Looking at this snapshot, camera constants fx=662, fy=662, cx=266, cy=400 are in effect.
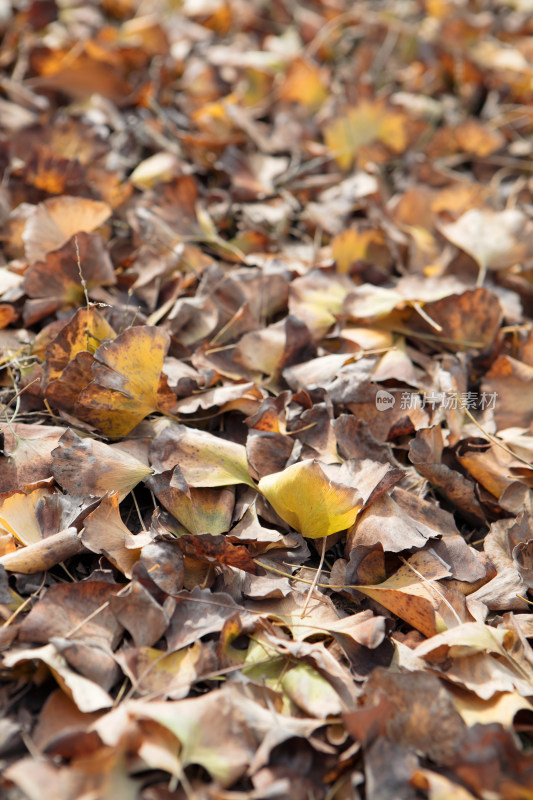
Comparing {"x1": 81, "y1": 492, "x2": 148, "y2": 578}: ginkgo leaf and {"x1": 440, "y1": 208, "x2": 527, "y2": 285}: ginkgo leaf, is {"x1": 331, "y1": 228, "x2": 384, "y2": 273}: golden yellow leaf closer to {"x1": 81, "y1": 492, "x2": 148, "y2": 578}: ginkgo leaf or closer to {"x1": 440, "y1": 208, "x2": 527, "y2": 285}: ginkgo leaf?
{"x1": 440, "y1": 208, "x2": 527, "y2": 285}: ginkgo leaf

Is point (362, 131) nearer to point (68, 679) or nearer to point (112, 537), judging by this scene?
point (112, 537)

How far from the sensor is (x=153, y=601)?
584 millimetres

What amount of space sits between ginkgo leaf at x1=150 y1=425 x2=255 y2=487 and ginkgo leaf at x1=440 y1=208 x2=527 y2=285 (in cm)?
49

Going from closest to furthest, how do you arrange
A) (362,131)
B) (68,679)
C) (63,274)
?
(68,679) → (63,274) → (362,131)

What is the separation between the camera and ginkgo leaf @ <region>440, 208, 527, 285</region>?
98 cm

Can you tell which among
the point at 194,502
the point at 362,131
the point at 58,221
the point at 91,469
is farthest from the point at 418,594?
the point at 362,131

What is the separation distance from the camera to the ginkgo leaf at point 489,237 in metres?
0.98

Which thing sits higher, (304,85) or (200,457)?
(304,85)

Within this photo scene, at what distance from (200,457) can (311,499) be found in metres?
0.13

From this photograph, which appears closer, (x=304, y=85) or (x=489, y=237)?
(x=489, y=237)

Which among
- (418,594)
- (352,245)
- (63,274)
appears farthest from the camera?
(352,245)

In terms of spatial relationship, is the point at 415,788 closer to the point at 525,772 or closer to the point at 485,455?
the point at 525,772

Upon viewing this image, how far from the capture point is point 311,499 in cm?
65

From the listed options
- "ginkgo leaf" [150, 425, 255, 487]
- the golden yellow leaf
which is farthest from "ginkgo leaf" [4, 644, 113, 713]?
the golden yellow leaf
